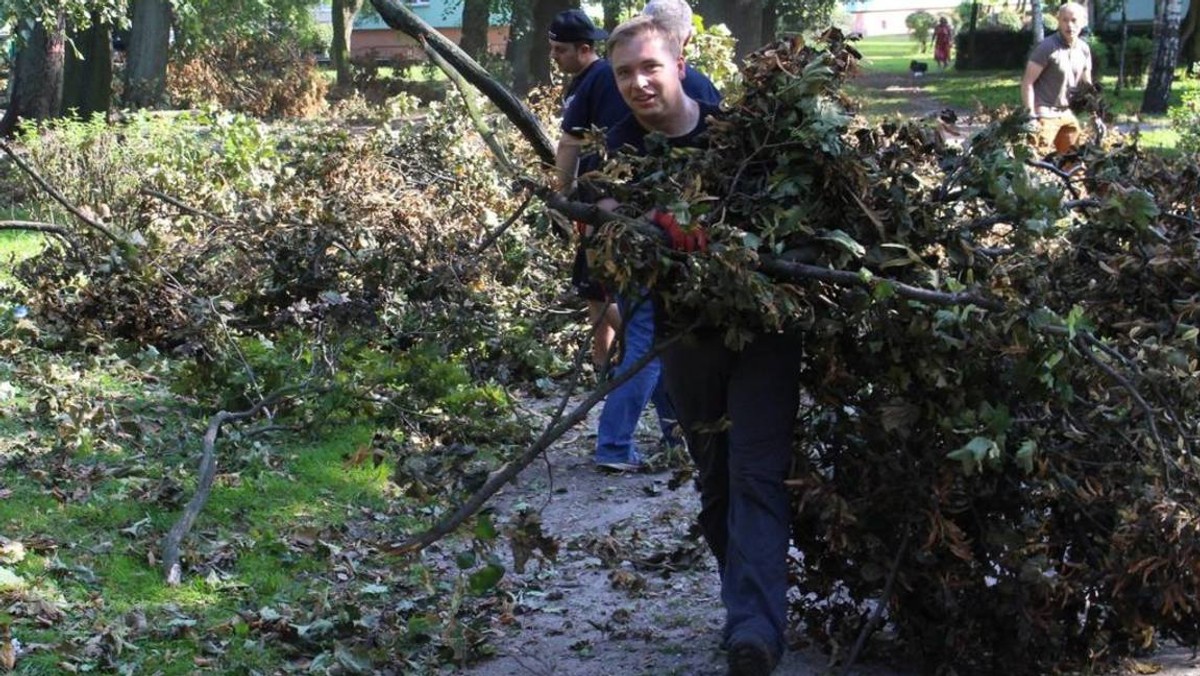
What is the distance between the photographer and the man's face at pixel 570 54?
7385 millimetres

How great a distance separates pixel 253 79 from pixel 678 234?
93.8ft

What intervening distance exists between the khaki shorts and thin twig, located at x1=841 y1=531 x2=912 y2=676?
4.54 feet

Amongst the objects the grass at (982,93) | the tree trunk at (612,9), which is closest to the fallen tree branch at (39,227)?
the grass at (982,93)

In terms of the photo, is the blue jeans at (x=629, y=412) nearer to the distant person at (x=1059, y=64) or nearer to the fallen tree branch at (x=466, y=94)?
the fallen tree branch at (x=466, y=94)

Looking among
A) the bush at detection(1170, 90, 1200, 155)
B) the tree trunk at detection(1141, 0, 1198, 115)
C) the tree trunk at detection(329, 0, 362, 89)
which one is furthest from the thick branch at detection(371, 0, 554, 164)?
the tree trunk at detection(329, 0, 362, 89)

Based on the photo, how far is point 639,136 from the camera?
16.0ft

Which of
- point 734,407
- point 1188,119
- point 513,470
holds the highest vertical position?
point 1188,119

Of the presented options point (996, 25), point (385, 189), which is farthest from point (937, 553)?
point (996, 25)

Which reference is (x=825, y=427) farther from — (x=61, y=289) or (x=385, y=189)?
(x=61, y=289)

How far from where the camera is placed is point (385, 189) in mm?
9180

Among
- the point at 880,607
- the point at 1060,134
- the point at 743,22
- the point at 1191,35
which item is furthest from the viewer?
the point at 1191,35

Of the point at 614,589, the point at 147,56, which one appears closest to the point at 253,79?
the point at 147,56

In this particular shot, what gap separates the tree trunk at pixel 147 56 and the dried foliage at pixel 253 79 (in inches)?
86.7

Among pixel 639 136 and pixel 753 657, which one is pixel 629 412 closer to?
pixel 639 136
